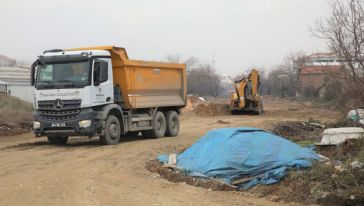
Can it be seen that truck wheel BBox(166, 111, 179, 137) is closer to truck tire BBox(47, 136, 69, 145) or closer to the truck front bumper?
truck tire BBox(47, 136, 69, 145)

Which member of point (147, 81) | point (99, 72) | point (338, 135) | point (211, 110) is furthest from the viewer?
point (211, 110)

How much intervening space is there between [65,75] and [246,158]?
845 centimetres

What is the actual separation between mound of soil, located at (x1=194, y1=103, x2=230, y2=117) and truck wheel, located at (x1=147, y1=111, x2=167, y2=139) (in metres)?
18.4

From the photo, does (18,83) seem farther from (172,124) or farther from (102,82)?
(102,82)

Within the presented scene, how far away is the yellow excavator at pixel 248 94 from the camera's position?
37.9 meters

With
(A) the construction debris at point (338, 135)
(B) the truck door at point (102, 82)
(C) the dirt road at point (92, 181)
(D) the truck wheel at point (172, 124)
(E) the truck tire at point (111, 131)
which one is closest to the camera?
(C) the dirt road at point (92, 181)

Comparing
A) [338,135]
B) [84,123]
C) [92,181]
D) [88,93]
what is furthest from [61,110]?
[338,135]

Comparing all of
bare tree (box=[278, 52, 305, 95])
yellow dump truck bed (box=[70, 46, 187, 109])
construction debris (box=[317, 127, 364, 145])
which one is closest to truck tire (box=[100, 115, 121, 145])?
yellow dump truck bed (box=[70, 46, 187, 109])

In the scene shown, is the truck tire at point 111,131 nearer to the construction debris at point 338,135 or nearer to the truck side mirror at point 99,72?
the truck side mirror at point 99,72

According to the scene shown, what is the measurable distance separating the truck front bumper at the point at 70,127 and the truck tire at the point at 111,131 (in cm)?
62

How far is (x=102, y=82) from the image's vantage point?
1720cm

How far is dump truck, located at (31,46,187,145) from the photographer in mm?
16641

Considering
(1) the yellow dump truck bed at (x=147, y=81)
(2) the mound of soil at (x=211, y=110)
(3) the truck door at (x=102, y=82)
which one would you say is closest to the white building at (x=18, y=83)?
(2) the mound of soil at (x=211, y=110)

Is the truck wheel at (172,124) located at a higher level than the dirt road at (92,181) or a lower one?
higher
